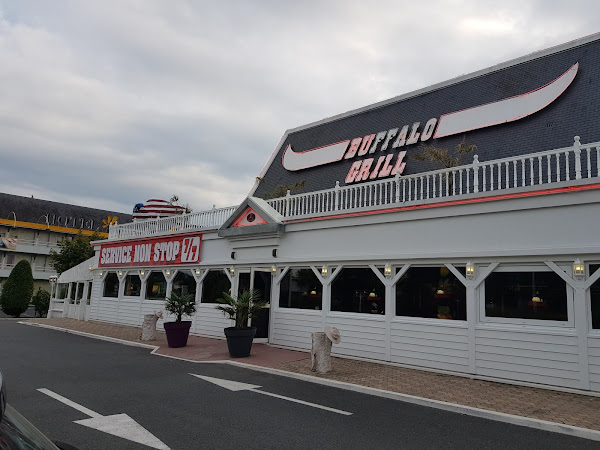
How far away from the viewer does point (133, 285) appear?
1986 cm

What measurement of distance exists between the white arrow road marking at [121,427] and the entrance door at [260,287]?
7695 millimetres

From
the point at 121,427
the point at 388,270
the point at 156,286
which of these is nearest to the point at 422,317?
the point at 388,270

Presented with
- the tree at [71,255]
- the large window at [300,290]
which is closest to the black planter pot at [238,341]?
the large window at [300,290]

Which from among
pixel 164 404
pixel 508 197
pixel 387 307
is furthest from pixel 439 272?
pixel 164 404

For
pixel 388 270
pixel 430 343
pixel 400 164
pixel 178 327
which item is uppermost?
pixel 400 164

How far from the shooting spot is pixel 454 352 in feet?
30.9

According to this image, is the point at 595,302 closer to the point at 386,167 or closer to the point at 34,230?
the point at 386,167

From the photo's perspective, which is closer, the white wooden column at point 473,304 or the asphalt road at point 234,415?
the asphalt road at point 234,415

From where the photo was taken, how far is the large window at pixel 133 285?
63.9 feet

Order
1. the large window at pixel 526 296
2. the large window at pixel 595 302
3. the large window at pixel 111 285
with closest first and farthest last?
the large window at pixel 595 302, the large window at pixel 526 296, the large window at pixel 111 285

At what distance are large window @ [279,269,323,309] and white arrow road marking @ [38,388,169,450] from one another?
7.20 meters

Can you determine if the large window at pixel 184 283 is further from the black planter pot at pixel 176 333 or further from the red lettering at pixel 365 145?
the red lettering at pixel 365 145

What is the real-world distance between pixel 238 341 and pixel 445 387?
17.4ft

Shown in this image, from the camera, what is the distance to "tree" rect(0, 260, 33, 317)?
27312 millimetres
